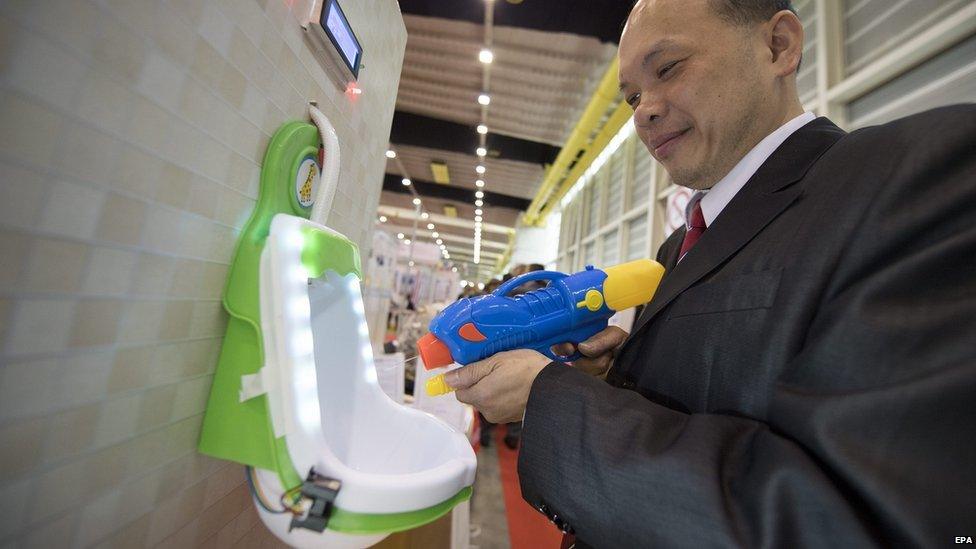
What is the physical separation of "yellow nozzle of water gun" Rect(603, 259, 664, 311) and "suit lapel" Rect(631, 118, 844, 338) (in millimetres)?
150

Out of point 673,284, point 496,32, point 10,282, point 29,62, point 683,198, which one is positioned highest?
point 496,32

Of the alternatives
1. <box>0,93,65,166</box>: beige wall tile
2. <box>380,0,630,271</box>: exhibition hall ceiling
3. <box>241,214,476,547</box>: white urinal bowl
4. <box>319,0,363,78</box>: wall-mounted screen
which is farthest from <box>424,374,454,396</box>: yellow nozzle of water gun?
<box>380,0,630,271</box>: exhibition hall ceiling

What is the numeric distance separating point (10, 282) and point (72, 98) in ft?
0.79

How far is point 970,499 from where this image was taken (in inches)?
12.9

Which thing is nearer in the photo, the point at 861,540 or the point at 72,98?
the point at 861,540

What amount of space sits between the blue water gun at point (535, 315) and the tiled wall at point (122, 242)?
1.53 feet

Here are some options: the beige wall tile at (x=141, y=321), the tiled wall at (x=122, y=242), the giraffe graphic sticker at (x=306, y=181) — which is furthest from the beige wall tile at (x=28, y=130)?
the giraffe graphic sticker at (x=306, y=181)

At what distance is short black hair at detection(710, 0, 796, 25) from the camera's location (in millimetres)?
767

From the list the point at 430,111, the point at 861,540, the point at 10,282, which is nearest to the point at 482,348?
the point at 861,540

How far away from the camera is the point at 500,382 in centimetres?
67

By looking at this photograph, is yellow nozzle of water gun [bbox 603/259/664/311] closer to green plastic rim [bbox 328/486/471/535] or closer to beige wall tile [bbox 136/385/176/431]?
green plastic rim [bbox 328/486/471/535]

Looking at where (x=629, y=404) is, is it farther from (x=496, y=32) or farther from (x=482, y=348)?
(x=496, y=32)

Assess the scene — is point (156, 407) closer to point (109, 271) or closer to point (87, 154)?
point (109, 271)

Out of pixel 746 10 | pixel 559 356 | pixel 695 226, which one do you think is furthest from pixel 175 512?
pixel 746 10
